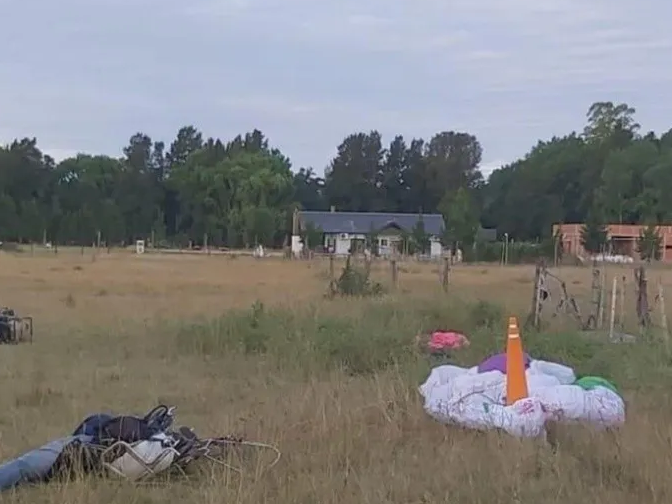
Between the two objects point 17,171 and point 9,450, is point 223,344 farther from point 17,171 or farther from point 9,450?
point 17,171

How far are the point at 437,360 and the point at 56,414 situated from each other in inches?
163

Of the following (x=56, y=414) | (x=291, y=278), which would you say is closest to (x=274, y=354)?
(x=56, y=414)

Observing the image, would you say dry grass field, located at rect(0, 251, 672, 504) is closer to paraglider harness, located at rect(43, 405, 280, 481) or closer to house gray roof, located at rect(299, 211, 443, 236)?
paraglider harness, located at rect(43, 405, 280, 481)

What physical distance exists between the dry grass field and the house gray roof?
7120 cm

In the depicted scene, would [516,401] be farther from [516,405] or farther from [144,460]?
[144,460]

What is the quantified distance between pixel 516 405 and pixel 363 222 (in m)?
87.2

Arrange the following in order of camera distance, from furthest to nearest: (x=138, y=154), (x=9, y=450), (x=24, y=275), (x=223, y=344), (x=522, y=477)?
(x=138, y=154) < (x=24, y=275) < (x=223, y=344) < (x=9, y=450) < (x=522, y=477)

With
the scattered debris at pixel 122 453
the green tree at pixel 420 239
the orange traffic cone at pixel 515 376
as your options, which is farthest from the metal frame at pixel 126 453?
the green tree at pixel 420 239

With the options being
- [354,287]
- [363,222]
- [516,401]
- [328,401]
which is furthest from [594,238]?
[516,401]

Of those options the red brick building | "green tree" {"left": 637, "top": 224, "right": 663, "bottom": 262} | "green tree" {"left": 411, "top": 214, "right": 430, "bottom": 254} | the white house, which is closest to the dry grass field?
"green tree" {"left": 637, "top": 224, "right": 663, "bottom": 262}

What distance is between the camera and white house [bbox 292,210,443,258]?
86312mm

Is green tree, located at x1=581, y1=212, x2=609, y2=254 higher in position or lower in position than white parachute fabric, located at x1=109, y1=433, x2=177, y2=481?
higher

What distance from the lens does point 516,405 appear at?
683 centimetres

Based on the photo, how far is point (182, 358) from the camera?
12.5 metres
